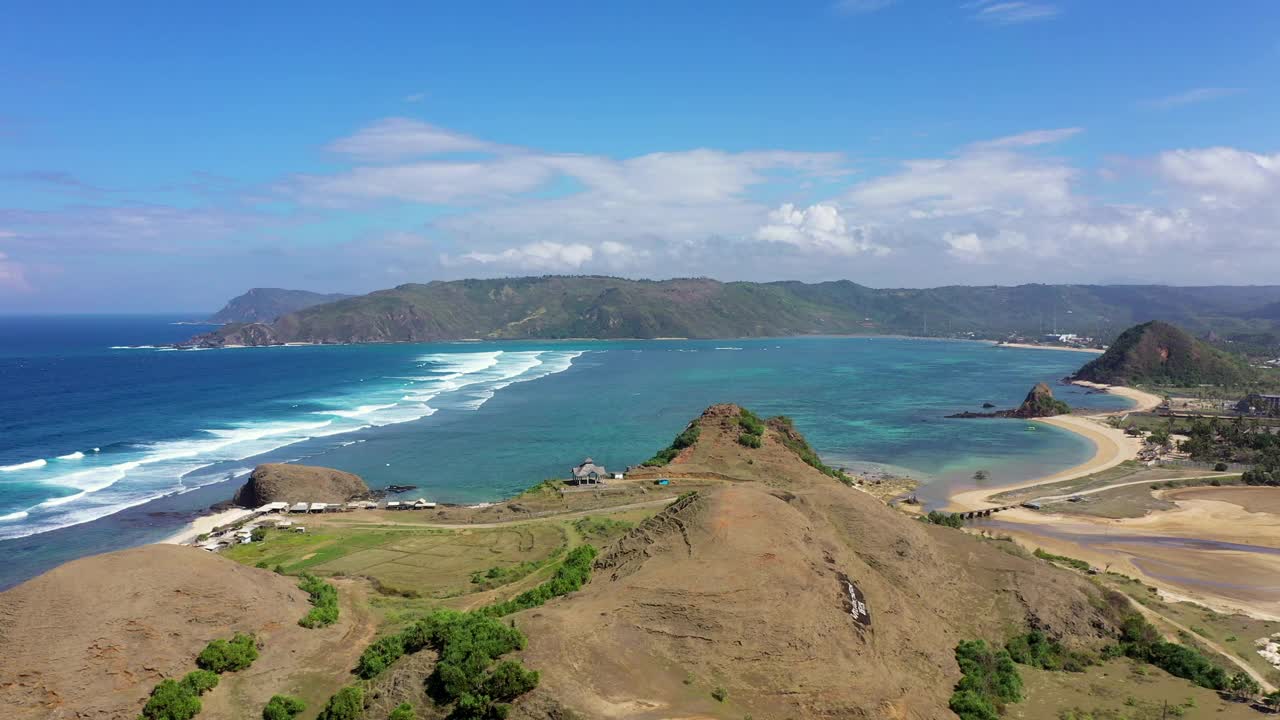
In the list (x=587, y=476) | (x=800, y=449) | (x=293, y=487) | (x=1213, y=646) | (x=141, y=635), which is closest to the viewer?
(x=141, y=635)

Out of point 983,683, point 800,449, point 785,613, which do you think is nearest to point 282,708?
point 785,613

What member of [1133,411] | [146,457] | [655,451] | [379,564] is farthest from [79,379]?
[1133,411]

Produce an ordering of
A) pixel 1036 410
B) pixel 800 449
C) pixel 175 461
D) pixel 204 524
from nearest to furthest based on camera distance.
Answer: pixel 204 524
pixel 800 449
pixel 175 461
pixel 1036 410

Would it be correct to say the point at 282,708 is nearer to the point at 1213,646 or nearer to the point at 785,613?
the point at 785,613

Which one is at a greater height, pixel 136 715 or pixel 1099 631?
pixel 136 715

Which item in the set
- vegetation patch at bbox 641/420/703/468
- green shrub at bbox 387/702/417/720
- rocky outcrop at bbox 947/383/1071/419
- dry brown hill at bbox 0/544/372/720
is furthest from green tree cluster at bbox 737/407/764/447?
rocky outcrop at bbox 947/383/1071/419

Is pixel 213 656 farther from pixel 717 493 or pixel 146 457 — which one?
pixel 146 457
